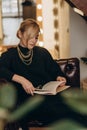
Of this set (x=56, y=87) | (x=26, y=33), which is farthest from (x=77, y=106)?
(x=26, y=33)

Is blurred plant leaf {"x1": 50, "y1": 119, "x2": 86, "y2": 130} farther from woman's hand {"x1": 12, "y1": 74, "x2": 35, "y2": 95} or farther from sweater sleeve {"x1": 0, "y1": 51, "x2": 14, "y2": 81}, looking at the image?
sweater sleeve {"x1": 0, "y1": 51, "x2": 14, "y2": 81}

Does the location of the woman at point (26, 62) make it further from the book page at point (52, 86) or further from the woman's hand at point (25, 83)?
the book page at point (52, 86)

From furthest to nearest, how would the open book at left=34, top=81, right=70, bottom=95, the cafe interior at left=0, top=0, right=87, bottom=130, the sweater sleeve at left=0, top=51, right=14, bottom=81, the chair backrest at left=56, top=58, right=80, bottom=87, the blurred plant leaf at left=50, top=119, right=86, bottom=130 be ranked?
the cafe interior at left=0, top=0, right=87, bottom=130
the chair backrest at left=56, top=58, right=80, bottom=87
the sweater sleeve at left=0, top=51, right=14, bottom=81
the open book at left=34, top=81, right=70, bottom=95
the blurred plant leaf at left=50, top=119, right=86, bottom=130

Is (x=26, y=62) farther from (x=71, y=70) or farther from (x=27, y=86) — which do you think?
(x=71, y=70)

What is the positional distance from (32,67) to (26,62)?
61mm

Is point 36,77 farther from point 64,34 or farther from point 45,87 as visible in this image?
point 64,34

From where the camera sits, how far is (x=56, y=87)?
229 centimetres

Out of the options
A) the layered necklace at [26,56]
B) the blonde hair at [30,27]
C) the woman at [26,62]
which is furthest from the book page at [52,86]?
the blonde hair at [30,27]

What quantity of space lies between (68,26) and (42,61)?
1.07 m

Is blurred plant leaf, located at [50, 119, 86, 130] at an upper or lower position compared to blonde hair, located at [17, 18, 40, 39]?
upper

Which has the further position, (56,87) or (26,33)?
(26,33)

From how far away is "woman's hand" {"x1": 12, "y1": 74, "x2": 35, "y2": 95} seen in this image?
2.31 metres

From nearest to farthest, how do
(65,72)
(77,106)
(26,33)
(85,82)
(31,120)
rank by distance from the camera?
(77,106) < (31,120) < (26,33) < (65,72) < (85,82)

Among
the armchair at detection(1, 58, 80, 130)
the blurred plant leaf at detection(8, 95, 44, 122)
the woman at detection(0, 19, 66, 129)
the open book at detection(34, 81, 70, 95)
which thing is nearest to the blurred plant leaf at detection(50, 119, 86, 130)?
the blurred plant leaf at detection(8, 95, 44, 122)
